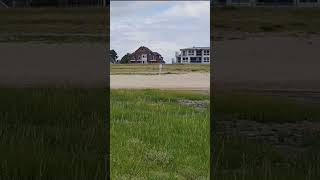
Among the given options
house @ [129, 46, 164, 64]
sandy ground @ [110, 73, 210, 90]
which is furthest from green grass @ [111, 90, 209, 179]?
sandy ground @ [110, 73, 210, 90]

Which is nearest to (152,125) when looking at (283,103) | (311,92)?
(283,103)

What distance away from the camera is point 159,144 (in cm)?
389

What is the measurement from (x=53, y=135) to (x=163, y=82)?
6.96m

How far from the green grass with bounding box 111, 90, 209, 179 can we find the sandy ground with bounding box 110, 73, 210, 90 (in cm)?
332

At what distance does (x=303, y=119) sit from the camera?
479 centimetres

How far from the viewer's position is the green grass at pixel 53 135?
9.78ft

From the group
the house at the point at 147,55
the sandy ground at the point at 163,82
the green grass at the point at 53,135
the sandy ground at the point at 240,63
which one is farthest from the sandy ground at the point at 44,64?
the sandy ground at the point at 163,82

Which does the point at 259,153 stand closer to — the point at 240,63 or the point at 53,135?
the point at 53,135

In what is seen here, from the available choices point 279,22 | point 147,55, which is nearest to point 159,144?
point 147,55

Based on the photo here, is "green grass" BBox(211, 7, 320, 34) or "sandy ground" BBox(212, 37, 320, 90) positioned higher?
"green grass" BBox(211, 7, 320, 34)

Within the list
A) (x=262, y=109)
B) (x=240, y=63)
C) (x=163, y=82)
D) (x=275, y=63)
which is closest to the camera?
(x=262, y=109)

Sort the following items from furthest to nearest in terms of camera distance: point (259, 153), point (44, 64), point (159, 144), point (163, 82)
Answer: point (163, 82) < point (44, 64) < point (159, 144) < point (259, 153)

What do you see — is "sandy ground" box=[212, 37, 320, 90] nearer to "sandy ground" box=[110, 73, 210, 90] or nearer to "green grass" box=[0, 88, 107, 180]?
"sandy ground" box=[110, 73, 210, 90]

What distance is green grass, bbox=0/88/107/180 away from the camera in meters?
2.98
